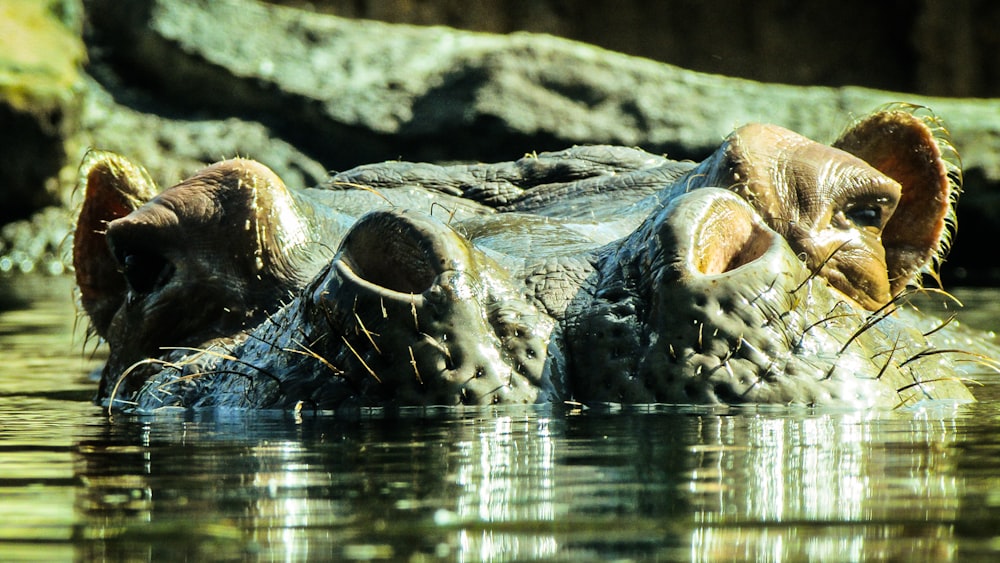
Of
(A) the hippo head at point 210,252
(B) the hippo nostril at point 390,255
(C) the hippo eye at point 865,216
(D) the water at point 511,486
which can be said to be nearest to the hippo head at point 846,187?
(C) the hippo eye at point 865,216

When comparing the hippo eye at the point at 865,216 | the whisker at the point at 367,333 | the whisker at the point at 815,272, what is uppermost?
the hippo eye at the point at 865,216

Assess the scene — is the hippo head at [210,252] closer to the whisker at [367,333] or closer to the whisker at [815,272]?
the whisker at [367,333]

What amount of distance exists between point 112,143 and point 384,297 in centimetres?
1372

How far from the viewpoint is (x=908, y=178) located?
4699 millimetres

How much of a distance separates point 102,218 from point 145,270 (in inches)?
24.8

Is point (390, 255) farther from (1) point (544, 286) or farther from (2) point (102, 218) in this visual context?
(2) point (102, 218)

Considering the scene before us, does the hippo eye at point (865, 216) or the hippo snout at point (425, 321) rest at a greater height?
the hippo eye at point (865, 216)

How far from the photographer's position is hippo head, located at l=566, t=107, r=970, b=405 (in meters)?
3.40

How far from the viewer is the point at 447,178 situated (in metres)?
5.43

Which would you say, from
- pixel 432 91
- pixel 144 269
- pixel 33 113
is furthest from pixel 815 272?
pixel 33 113

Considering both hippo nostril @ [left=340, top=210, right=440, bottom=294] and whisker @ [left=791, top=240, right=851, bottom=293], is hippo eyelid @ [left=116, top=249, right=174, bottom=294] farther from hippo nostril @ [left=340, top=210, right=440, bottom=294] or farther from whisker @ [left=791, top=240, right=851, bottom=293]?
whisker @ [left=791, top=240, right=851, bottom=293]

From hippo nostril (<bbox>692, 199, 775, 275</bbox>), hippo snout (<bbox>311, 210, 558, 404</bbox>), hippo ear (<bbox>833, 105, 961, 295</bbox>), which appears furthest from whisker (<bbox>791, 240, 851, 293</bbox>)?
hippo ear (<bbox>833, 105, 961, 295</bbox>)

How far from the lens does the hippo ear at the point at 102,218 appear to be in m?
4.92

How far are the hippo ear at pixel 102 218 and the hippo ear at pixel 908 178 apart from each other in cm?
224
